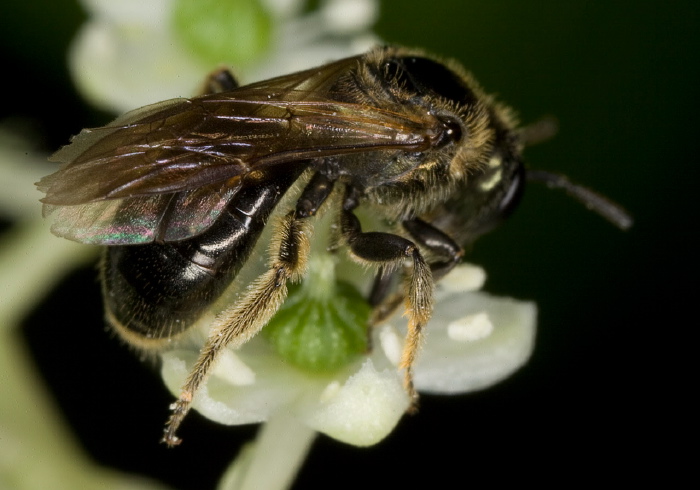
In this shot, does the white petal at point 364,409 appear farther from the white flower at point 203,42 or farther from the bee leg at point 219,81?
the white flower at point 203,42

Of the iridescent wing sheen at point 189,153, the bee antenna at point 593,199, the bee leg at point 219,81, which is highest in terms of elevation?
the iridescent wing sheen at point 189,153

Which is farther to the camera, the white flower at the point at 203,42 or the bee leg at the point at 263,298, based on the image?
the white flower at the point at 203,42

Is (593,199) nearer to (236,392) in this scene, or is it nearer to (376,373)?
(376,373)

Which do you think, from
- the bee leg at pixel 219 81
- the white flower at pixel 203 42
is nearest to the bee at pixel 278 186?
the bee leg at pixel 219 81

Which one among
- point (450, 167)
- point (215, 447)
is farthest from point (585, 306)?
point (450, 167)

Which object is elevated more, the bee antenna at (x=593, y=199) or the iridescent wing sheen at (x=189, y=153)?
the iridescent wing sheen at (x=189, y=153)

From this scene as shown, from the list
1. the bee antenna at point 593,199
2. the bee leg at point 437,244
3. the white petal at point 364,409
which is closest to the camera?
the white petal at point 364,409

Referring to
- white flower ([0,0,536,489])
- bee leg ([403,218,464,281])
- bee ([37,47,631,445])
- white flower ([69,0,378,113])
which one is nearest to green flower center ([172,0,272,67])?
white flower ([69,0,378,113])

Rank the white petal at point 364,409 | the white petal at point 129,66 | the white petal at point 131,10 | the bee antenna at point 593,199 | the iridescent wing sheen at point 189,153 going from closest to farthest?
the iridescent wing sheen at point 189,153 → the white petal at point 364,409 → the bee antenna at point 593,199 → the white petal at point 129,66 → the white petal at point 131,10
